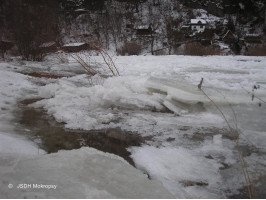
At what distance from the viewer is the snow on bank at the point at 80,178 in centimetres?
124

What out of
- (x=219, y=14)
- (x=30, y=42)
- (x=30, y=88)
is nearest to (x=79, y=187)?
(x=30, y=88)

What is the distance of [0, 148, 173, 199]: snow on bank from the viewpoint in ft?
4.08

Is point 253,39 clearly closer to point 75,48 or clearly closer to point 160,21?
point 160,21

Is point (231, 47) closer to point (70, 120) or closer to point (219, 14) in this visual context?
point (219, 14)

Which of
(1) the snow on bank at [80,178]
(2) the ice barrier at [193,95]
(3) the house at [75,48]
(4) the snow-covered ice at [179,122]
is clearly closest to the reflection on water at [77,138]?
(4) the snow-covered ice at [179,122]

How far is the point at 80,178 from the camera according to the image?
138cm

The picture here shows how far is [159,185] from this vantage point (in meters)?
1.39

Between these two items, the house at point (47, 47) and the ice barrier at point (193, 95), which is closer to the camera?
the ice barrier at point (193, 95)

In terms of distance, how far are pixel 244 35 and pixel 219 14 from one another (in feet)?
29.7

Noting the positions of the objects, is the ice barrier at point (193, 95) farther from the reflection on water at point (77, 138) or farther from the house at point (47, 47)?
the house at point (47, 47)

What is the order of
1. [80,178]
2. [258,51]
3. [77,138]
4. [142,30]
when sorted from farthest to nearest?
[142,30], [258,51], [77,138], [80,178]

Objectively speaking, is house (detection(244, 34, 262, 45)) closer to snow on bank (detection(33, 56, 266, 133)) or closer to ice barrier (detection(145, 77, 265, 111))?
snow on bank (detection(33, 56, 266, 133))

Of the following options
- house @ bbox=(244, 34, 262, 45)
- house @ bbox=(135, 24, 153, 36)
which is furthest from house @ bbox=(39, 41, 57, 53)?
house @ bbox=(244, 34, 262, 45)

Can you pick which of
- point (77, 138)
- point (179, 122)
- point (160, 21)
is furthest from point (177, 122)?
point (160, 21)
